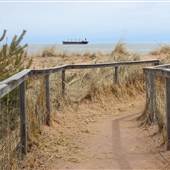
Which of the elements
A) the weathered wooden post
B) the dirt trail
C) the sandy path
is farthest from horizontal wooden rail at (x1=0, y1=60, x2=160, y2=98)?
the weathered wooden post

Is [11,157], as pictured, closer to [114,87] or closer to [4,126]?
[4,126]

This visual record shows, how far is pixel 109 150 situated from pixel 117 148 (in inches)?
6.4

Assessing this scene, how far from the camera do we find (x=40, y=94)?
9.45 m

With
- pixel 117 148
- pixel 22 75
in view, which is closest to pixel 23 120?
pixel 22 75

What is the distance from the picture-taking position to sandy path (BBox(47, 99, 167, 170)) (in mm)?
7371

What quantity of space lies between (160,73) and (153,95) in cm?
132

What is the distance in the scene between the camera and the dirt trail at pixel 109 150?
291 inches

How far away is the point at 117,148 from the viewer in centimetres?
830

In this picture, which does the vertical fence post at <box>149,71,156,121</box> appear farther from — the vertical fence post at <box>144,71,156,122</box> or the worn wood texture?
the worn wood texture

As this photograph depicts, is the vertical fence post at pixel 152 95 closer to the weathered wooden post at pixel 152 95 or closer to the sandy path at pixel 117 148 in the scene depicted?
the weathered wooden post at pixel 152 95

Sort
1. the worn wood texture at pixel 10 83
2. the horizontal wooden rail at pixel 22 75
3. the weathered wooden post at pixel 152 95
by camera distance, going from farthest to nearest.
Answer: the weathered wooden post at pixel 152 95 < the horizontal wooden rail at pixel 22 75 < the worn wood texture at pixel 10 83

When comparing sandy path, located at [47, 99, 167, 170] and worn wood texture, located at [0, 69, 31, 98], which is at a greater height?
worn wood texture, located at [0, 69, 31, 98]

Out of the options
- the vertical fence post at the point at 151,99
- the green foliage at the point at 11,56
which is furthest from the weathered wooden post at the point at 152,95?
the green foliage at the point at 11,56

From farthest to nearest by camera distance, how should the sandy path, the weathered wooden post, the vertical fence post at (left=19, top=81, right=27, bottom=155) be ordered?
the weathered wooden post, the vertical fence post at (left=19, top=81, right=27, bottom=155), the sandy path
